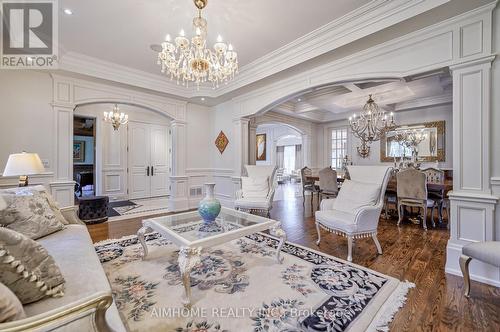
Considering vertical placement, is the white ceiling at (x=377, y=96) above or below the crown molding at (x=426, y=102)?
above

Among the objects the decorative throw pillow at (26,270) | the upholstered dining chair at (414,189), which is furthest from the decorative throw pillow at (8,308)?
the upholstered dining chair at (414,189)

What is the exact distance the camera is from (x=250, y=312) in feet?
5.64

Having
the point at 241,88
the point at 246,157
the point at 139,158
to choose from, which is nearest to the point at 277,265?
the point at 246,157

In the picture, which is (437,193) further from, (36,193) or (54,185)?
(54,185)

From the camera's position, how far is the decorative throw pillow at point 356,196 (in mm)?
2830

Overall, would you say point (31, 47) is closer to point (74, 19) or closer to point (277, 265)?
point (74, 19)

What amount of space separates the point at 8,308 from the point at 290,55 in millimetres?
3878

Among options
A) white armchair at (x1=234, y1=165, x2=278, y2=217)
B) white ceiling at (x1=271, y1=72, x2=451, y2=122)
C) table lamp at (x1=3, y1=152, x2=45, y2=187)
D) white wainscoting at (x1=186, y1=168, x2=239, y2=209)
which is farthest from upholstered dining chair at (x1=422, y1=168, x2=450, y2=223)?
table lamp at (x1=3, y1=152, x2=45, y2=187)

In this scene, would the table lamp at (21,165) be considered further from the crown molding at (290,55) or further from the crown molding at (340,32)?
the crown molding at (340,32)

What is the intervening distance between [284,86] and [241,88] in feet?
3.08

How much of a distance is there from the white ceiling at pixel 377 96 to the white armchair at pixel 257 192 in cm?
181

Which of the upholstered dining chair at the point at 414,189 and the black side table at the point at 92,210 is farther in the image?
the black side table at the point at 92,210

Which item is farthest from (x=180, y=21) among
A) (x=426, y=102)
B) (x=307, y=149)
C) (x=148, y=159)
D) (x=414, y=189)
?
(x=307, y=149)

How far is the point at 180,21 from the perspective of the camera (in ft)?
9.54
